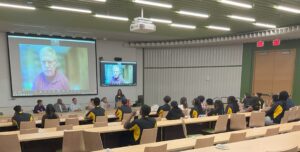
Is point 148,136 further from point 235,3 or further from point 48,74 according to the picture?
point 48,74

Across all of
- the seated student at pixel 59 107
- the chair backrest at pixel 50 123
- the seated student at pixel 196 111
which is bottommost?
the seated student at pixel 59 107

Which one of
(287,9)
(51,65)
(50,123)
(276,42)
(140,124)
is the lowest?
(50,123)

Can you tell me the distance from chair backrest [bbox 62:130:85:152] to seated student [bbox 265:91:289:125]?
179 inches

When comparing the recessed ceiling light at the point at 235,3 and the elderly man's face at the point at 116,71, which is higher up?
the recessed ceiling light at the point at 235,3

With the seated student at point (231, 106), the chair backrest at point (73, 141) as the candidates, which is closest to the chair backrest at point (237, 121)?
the seated student at point (231, 106)

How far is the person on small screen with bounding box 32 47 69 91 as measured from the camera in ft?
31.2

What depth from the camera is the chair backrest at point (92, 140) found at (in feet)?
11.7

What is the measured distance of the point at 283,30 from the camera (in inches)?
322

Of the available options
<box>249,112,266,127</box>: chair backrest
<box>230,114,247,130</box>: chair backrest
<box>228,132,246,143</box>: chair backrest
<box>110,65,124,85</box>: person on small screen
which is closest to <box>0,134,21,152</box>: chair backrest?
<box>228,132,246,143</box>: chair backrest

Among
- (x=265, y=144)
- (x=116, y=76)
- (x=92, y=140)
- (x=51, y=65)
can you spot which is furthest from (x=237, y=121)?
(x=51, y=65)

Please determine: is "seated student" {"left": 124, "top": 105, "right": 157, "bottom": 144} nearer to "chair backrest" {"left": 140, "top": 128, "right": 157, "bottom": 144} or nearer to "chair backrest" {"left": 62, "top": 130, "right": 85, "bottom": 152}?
"chair backrest" {"left": 140, "top": 128, "right": 157, "bottom": 144}

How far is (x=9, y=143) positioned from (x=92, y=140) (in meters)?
1.25

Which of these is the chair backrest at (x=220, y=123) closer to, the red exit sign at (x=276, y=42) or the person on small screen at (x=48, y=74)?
the red exit sign at (x=276, y=42)

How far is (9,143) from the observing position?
3.43 metres
